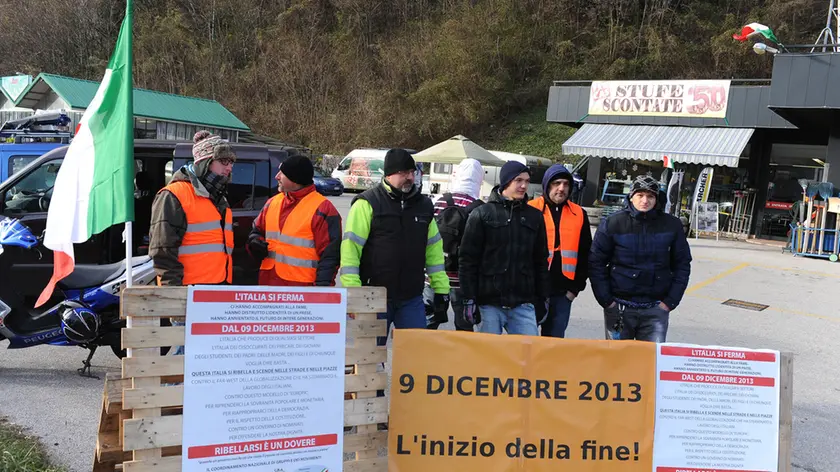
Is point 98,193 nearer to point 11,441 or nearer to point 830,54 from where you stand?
point 11,441

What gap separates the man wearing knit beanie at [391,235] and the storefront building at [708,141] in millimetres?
16386

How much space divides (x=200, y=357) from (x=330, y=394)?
0.66 m

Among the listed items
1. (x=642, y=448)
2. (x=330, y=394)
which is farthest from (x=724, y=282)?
(x=330, y=394)

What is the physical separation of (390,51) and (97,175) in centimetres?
3858

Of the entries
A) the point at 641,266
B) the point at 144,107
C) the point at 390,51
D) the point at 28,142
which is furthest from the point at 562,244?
the point at 390,51

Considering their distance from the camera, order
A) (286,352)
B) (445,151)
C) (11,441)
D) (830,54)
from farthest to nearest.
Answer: (445,151) → (830,54) → (11,441) → (286,352)

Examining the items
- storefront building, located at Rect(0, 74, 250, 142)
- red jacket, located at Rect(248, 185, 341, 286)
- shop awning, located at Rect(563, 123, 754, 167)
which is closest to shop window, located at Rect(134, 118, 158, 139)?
storefront building, located at Rect(0, 74, 250, 142)

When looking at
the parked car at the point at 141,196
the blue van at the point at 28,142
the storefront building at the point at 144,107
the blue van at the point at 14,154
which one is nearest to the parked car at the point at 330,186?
the storefront building at the point at 144,107

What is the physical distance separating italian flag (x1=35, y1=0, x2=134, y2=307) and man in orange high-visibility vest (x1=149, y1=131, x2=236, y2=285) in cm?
41

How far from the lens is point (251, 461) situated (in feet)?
9.63

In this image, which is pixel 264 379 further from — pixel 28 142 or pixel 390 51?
pixel 390 51

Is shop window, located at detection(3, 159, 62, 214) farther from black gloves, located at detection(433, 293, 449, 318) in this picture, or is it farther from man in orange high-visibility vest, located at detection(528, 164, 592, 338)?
man in orange high-visibility vest, located at detection(528, 164, 592, 338)

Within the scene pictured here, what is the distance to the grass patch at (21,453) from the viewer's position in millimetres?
3564

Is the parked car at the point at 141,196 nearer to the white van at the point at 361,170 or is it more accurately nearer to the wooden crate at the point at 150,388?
the wooden crate at the point at 150,388
